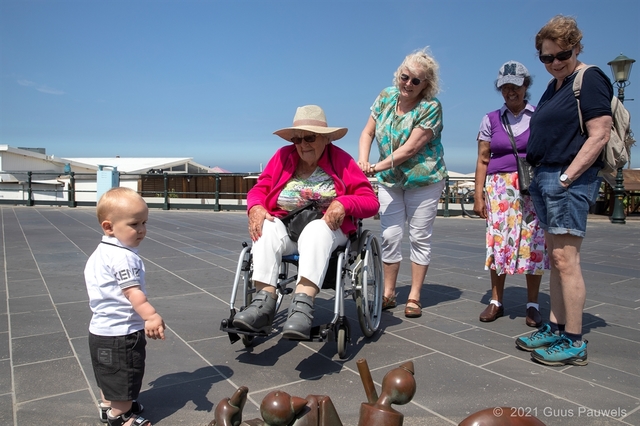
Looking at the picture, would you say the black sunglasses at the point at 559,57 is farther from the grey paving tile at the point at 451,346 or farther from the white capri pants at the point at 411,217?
the grey paving tile at the point at 451,346

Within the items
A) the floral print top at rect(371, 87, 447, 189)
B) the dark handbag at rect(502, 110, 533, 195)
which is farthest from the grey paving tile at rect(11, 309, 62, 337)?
the dark handbag at rect(502, 110, 533, 195)

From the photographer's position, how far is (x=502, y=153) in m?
3.71

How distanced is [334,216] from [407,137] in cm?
116

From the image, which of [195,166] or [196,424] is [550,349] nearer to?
[196,424]

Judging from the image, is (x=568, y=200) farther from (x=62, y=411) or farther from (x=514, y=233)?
(x=62, y=411)

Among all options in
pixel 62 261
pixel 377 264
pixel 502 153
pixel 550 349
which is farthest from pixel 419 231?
pixel 62 261

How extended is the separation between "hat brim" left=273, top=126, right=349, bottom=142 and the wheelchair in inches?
22.4

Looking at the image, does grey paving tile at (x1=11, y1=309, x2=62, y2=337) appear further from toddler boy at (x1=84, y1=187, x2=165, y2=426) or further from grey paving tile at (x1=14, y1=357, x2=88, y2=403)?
toddler boy at (x1=84, y1=187, x2=165, y2=426)

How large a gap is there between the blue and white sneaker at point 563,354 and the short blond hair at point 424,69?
189 centimetres

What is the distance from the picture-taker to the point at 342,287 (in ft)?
9.32

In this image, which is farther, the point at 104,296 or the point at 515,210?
the point at 515,210

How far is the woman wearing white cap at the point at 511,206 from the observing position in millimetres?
3600

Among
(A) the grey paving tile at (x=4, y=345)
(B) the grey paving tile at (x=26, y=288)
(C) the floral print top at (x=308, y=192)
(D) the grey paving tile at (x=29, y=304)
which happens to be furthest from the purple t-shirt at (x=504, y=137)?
(B) the grey paving tile at (x=26, y=288)

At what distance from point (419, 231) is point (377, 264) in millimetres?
537
